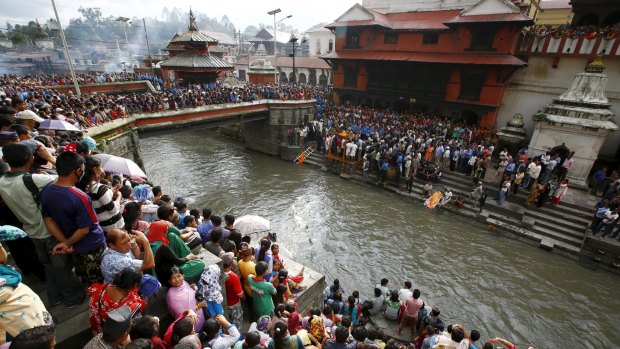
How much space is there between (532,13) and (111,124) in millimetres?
30545

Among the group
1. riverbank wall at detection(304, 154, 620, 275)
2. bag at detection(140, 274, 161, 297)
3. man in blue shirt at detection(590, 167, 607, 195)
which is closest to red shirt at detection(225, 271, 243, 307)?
bag at detection(140, 274, 161, 297)

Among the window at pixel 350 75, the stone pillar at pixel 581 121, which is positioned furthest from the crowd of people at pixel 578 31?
the window at pixel 350 75

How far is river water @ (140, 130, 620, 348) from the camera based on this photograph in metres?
8.61

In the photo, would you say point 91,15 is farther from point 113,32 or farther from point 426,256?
point 426,256

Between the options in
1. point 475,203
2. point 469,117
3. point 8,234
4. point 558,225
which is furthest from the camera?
A: point 469,117

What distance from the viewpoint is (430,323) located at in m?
6.73

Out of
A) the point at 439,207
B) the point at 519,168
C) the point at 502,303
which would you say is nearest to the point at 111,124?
the point at 439,207

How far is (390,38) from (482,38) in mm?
6816

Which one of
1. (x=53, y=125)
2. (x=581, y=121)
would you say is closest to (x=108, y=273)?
(x=53, y=125)

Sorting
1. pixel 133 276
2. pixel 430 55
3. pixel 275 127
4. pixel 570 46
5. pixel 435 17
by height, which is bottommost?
pixel 275 127

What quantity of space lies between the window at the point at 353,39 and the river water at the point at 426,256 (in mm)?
13026

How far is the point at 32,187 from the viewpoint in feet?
10.3

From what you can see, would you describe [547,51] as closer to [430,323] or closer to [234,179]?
[430,323]

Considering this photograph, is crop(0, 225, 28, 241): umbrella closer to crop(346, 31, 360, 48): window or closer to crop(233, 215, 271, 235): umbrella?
crop(233, 215, 271, 235): umbrella
